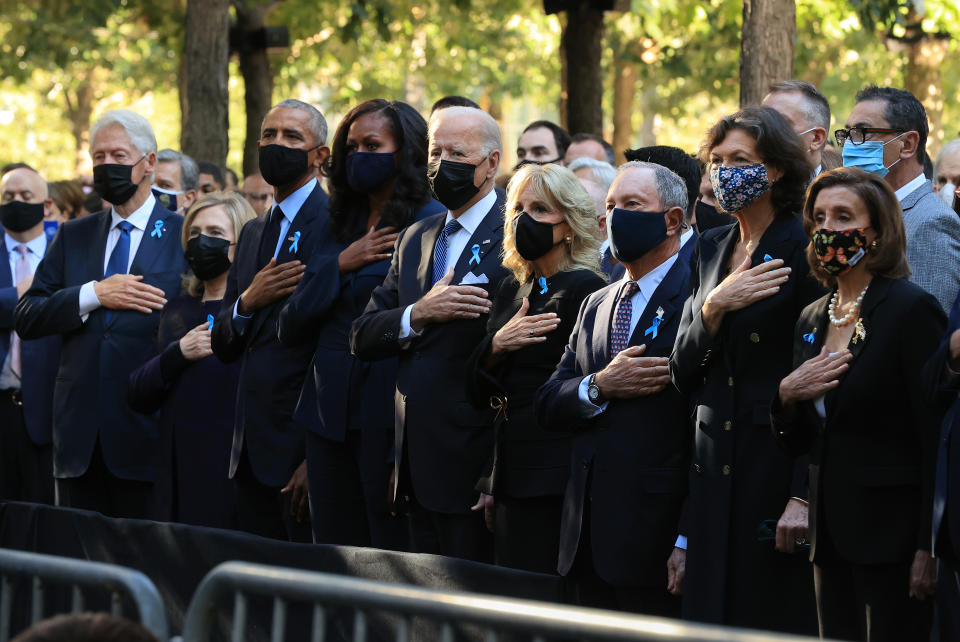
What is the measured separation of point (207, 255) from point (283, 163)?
0.78 m

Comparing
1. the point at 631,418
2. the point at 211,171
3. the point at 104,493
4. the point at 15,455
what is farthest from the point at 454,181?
the point at 211,171

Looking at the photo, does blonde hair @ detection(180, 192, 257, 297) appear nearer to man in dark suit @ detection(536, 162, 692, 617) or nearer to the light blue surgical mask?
man in dark suit @ detection(536, 162, 692, 617)

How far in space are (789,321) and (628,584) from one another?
117cm

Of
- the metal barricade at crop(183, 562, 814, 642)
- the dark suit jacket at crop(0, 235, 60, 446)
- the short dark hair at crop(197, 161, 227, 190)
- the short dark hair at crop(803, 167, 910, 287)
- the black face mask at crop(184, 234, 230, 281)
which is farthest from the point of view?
the short dark hair at crop(197, 161, 227, 190)

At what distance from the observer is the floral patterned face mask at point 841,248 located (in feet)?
16.4

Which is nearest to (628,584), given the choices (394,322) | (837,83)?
(394,322)

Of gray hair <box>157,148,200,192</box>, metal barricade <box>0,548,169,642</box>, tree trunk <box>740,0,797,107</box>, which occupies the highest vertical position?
tree trunk <box>740,0,797,107</box>

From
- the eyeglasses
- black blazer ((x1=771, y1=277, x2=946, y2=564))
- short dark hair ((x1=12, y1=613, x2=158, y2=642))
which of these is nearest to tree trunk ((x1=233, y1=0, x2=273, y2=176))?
the eyeglasses

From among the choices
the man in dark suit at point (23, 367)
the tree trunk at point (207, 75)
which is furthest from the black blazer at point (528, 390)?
the tree trunk at point (207, 75)

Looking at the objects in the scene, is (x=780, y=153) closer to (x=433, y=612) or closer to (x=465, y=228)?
(x=465, y=228)

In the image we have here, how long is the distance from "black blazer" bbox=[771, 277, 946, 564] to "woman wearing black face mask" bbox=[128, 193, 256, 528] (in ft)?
12.3

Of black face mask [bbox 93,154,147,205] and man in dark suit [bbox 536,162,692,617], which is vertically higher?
black face mask [bbox 93,154,147,205]

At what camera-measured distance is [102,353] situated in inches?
321

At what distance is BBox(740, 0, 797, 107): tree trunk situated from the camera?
32.1 feet
